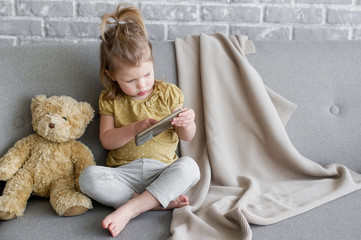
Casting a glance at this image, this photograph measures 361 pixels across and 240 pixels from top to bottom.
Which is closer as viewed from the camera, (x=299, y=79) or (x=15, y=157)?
(x=15, y=157)

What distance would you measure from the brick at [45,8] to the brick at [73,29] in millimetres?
36

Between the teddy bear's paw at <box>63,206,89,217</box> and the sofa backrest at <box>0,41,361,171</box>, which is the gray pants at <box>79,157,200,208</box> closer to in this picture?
the teddy bear's paw at <box>63,206,89,217</box>

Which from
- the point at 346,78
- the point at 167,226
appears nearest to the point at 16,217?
the point at 167,226

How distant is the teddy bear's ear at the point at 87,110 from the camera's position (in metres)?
1.45

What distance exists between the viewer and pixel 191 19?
6.01 feet

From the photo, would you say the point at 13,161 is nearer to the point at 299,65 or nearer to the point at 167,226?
the point at 167,226

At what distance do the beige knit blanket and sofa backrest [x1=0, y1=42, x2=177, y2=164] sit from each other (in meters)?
0.19

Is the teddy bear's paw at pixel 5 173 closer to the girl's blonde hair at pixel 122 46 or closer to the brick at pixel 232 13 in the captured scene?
the girl's blonde hair at pixel 122 46

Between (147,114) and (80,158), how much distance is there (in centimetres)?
27

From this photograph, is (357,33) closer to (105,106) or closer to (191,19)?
(191,19)

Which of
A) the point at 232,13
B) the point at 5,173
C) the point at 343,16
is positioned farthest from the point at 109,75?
the point at 343,16

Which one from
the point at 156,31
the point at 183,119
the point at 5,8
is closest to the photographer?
the point at 183,119

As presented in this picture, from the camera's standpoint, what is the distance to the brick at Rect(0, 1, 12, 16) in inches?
67.3

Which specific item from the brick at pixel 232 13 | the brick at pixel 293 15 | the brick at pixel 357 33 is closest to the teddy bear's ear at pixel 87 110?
the brick at pixel 232 13
